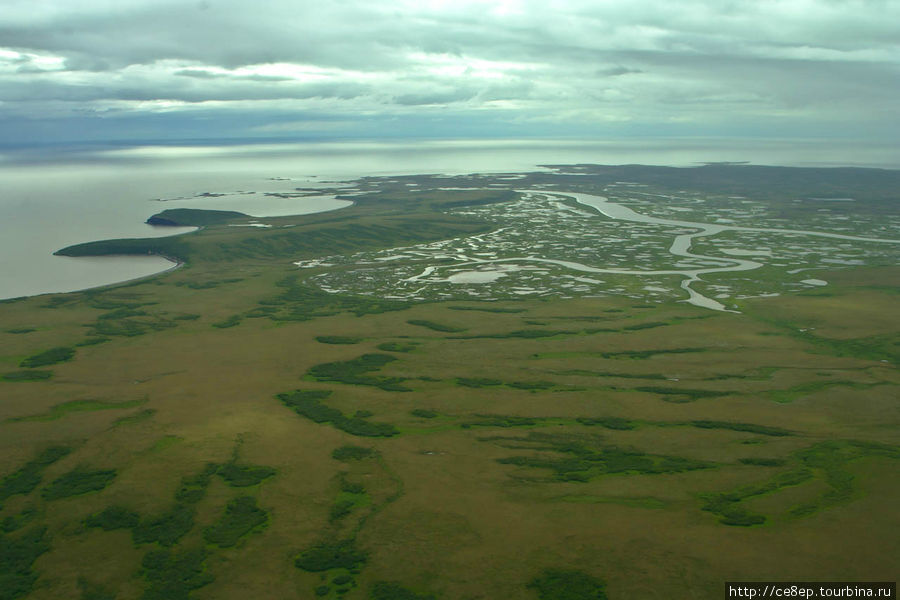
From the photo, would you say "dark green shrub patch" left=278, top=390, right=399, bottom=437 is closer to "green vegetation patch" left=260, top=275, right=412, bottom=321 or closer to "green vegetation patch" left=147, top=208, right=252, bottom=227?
"green vegetation patch" left=260, top=275, right=412, bottom=321

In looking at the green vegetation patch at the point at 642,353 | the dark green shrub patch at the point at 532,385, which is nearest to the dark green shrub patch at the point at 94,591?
the dark green shrub patch at the point at 532,385

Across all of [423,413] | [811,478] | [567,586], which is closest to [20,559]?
[567,586]

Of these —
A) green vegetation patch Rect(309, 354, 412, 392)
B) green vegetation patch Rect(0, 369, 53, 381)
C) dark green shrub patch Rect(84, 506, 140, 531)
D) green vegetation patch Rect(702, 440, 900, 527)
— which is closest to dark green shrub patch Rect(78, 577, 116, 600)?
dark green shrub patch Rect(84, 506, 140, 531)

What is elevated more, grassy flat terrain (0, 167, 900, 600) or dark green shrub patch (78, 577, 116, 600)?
grassy flat terrain (0, 167, 900, 600)

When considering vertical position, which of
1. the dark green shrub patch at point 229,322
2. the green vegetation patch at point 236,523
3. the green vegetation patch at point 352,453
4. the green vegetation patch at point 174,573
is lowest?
the green vegetation patch at point 174,573

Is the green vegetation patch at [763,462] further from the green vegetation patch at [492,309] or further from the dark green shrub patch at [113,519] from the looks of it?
the green vegetation patch at [492,309]

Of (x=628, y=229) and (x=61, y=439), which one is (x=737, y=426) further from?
(x=628, y=229)
